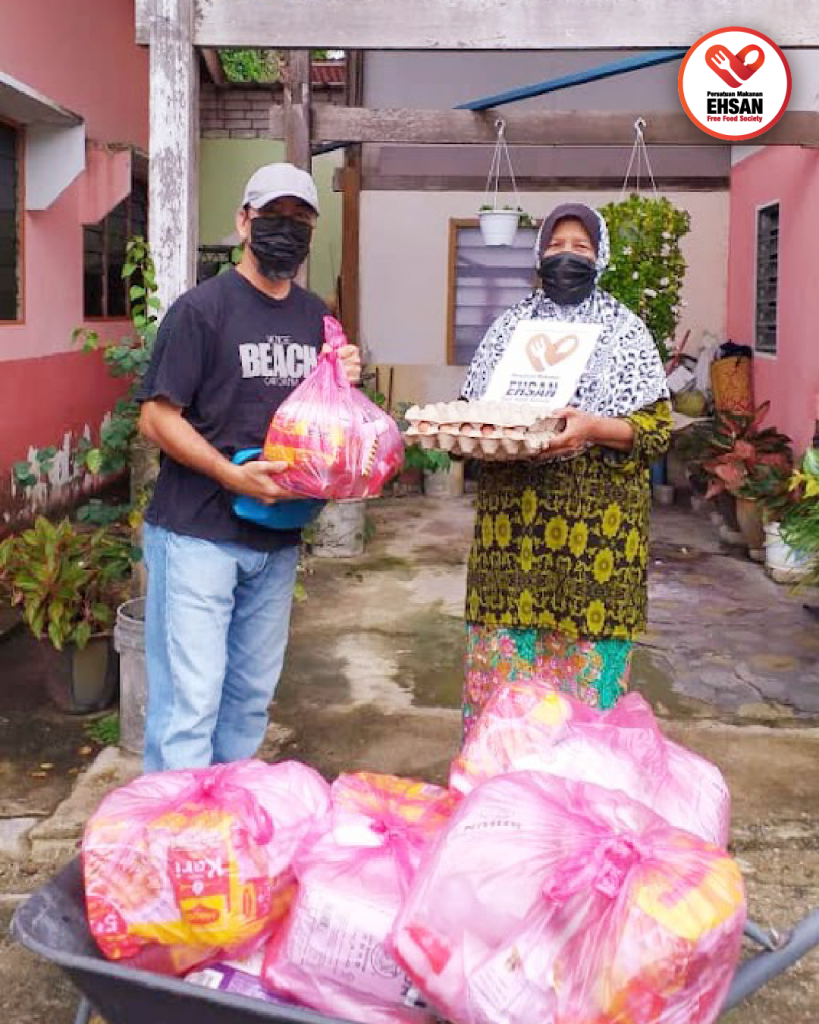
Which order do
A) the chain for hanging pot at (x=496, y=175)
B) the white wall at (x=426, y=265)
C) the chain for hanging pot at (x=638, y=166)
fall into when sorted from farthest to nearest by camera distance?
the white wall at (x=426, y=265) < the chain for hanging pot at (x=496, y=175) < the chain for hanging pot at (x=638, y=166)

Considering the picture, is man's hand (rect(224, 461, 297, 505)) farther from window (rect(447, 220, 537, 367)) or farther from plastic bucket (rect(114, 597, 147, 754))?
window (rect(447, 220, 537, 367))

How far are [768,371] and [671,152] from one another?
8.13 ft

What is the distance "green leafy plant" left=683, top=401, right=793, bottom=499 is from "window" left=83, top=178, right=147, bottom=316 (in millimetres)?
4823

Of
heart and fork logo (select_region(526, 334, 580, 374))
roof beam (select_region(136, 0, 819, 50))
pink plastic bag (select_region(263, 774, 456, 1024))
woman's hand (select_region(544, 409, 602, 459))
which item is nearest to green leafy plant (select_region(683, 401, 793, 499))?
roof beam (select_region(136, 0, 819, 50))

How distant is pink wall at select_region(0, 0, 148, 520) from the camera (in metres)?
7.27

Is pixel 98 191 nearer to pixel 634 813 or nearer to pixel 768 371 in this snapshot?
pixel 768 371

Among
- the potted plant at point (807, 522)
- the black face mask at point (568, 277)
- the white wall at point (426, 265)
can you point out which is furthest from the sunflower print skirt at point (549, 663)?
the white wall at point (426, 265)

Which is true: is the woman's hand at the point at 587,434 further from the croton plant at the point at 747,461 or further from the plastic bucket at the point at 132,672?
the croton plant at the point at 747,461

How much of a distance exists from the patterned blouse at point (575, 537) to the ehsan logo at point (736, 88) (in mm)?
3005

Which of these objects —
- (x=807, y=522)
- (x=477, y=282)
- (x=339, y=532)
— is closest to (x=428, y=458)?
(x=807, y=522)

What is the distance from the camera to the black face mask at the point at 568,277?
3.03 metres

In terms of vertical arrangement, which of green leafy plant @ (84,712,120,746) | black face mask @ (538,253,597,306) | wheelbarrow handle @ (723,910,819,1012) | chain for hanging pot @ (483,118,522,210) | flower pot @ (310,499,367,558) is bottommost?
green leafy plant @ (84,712,120,746)

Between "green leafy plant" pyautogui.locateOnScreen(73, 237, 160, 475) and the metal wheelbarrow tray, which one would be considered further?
"green leafy plant" pyautogui.locateOnScreen(73, 237, 160, 475)

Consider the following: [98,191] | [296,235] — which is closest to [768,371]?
[98,191]
